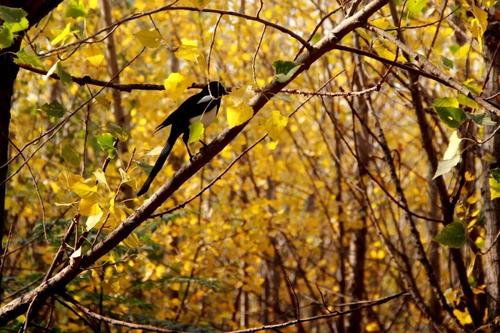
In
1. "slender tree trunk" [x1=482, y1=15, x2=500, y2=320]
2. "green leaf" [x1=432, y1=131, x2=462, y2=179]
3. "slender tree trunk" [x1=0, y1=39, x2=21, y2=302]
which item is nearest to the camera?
"green leaf" [x1=432, y1=131, x2=462, y2=179]

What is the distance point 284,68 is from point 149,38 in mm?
306

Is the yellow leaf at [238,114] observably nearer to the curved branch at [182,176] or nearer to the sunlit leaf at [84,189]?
the curved branch at [182,176]

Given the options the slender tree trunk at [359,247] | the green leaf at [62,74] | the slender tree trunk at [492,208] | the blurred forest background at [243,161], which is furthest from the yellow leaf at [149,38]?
the slender tree trunk at [359,247]

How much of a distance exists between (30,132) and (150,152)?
13.9ft

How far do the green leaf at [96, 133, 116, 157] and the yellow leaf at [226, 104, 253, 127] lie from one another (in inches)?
15.1

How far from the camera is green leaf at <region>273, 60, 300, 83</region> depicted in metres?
1.09

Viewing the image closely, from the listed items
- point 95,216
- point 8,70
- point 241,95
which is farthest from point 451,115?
point 8,70

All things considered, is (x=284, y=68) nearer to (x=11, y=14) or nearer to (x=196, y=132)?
(x=196, y=132)

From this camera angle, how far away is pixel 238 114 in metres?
1.07

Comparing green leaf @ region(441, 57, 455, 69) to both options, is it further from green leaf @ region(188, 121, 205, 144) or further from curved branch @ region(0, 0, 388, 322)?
green leaf @ region(188, 121, 205, 144)

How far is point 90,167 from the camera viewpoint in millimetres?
5613

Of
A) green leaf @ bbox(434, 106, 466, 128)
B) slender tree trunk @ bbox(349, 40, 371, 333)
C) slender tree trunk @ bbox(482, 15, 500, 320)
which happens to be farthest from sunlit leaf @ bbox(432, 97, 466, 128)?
slender tree trunk @ bbox(349, 40, 371, 333)

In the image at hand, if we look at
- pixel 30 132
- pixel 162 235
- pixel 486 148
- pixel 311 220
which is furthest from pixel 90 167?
pixel 486 148

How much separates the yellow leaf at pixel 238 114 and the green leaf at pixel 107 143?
1.26 feet
